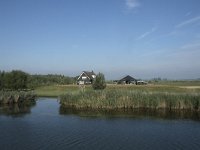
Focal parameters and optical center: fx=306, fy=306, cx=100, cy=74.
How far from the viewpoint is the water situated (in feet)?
73.3

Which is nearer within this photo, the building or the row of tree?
the row of tree

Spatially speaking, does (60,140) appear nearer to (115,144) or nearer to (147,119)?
(115,144)

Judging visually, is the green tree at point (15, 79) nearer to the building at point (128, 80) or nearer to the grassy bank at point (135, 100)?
the grassy bank at point (135, 100)

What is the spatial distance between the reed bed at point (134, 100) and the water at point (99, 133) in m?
7.87

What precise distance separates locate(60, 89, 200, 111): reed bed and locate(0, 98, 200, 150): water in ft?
25.8

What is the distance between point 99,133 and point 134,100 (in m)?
18.9

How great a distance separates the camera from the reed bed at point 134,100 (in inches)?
1676

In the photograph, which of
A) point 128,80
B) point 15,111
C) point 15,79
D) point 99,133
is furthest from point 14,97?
point 128,80

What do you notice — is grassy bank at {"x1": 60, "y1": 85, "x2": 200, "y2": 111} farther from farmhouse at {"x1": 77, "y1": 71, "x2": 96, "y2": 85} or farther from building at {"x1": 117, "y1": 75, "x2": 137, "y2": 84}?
building at {"x1": 117, "y1": 75, "x2": 137, "y2": 84}

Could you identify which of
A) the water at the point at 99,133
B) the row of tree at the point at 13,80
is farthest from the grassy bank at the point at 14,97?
the water at the point at 99,133

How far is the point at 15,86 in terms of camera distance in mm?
72875

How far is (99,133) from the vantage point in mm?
26891

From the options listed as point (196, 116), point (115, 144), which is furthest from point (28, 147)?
point (196, 116)

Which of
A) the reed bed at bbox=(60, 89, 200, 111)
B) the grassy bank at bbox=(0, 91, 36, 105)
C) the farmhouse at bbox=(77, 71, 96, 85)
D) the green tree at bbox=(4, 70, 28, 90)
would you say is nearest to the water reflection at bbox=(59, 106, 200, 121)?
the reed bed at bbox=(60, 89, 200, 111)
